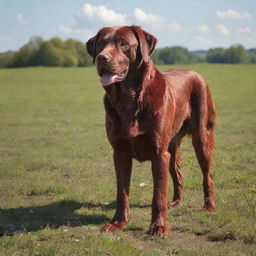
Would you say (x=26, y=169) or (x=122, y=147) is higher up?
(x=122, y=147)

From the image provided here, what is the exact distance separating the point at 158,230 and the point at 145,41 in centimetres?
206

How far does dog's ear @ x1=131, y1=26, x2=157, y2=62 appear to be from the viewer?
455 centimetres

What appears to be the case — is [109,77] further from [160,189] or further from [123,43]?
[160,189]

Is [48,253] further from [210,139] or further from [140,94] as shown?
[210,139]

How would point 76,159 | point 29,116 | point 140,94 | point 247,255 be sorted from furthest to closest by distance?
point 29,116 < point 76,159 < point 140,94 < point 247,255

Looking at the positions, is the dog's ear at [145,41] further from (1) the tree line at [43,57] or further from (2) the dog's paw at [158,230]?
(1) the tree line at [43,57]

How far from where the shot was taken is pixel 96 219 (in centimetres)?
530

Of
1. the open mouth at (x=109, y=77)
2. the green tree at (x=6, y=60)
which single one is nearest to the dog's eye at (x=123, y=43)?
the open mouth at (x=109, y=77)

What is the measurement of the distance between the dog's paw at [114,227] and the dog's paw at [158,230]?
1.24ft

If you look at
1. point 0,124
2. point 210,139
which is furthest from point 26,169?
point 0,124

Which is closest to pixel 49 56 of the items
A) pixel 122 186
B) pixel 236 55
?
pixel 236 55

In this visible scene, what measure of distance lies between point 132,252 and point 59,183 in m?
3.35

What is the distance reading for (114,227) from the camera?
481 cm

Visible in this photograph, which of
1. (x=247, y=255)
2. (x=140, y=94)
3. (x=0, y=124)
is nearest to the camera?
(x=247, y=255)
